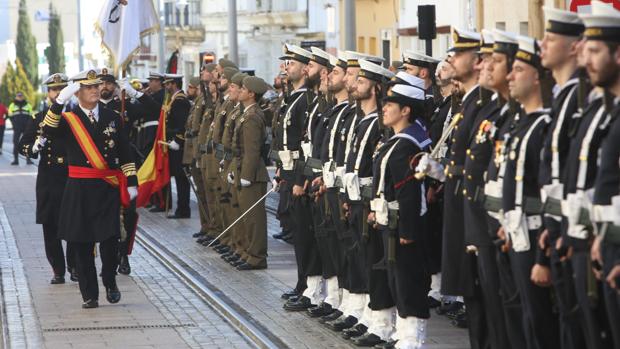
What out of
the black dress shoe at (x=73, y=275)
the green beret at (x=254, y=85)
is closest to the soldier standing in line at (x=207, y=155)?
the green beret at (x=254, y=85)

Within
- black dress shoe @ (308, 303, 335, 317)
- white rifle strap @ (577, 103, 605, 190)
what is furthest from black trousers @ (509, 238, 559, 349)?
black dress shoe @ (308, 303, 335, 317)

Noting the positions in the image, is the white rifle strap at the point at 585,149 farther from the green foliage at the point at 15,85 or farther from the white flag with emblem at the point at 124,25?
the green foliage at the point at 15,85

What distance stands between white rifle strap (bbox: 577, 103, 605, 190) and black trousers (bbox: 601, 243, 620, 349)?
43cm

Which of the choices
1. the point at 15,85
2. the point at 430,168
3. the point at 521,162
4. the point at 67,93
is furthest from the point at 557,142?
the point at 15,85

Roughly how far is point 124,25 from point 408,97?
1412 centimetres

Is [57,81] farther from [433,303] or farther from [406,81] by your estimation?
[406,81]

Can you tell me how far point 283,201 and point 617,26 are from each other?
8.16m

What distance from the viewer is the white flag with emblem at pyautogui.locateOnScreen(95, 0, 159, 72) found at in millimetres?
24734

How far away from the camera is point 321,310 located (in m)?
13.6

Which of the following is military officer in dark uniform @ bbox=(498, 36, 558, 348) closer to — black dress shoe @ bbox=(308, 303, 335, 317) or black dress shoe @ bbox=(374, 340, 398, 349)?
black dress shoe @ bbox=(374, 340, 398, 349)

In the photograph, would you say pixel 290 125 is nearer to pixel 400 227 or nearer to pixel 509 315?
pixel 400 227

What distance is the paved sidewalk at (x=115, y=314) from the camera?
12.8 m

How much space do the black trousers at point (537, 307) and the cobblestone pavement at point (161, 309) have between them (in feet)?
9.48

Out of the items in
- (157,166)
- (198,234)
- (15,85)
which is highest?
(157,166)
